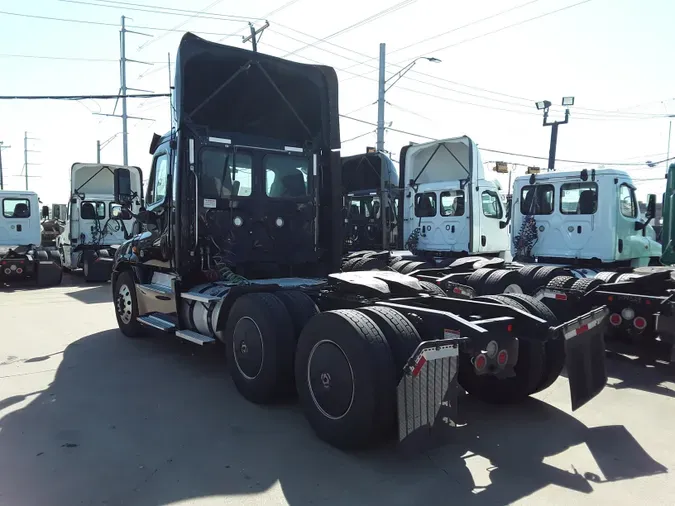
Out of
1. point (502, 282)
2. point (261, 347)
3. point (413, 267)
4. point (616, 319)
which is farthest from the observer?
point (413, 267)

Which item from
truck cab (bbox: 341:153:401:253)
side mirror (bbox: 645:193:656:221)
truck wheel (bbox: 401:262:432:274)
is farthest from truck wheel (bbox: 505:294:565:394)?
truck cab (bbox: 341:153:401:253)

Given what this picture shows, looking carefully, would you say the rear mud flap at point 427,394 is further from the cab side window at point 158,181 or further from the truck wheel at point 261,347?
the cab side window at point 158,181

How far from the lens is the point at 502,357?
4.30 meters

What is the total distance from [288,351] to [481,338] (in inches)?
71.5

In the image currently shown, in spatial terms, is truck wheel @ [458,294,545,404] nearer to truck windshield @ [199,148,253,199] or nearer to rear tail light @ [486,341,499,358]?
rear tail light @ [486,341,499,358]

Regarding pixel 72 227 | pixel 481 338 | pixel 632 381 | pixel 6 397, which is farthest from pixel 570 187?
pixel 72 227

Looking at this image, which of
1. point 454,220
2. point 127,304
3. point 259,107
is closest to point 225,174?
point 259,107

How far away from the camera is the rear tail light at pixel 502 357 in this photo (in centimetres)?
427

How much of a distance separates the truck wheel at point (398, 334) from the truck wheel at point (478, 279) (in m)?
3.94

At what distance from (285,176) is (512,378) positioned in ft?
13.3

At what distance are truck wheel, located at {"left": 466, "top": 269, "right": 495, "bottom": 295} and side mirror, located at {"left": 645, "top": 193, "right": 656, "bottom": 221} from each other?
3.37 meters

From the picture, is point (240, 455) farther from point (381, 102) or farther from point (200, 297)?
point (381, 102)

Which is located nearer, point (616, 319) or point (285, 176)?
point (616, 319)

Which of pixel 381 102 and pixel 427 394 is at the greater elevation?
pixel 381 102
